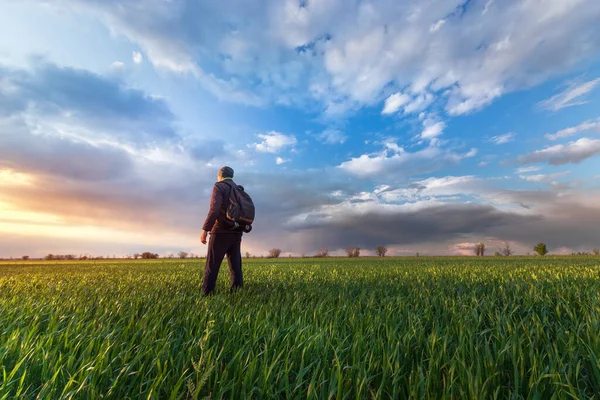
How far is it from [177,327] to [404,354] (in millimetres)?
2590

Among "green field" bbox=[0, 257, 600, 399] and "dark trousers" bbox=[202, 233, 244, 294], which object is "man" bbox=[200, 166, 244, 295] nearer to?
"dark trousers" bbox=[202, 233, 244, 294]

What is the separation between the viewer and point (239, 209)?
6.29 metres

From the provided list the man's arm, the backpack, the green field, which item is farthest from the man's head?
the green field

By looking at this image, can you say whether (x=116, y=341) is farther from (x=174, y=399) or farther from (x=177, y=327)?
(x=174, y=399)

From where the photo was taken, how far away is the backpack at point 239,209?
6223mm

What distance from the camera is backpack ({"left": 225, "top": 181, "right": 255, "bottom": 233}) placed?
622cm

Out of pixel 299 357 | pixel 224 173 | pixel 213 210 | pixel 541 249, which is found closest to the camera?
pixel 299 357

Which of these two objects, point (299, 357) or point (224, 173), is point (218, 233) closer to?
point (224, 173)

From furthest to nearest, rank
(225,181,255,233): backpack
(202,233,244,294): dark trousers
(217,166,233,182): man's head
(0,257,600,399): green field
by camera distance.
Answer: (217,166,233,182): man's head, (202,233,244,294): dark trousers, (225,181,255,233): backpack, (0,257,600,399): green field

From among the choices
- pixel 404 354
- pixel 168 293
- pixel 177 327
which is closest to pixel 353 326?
pixel 404 354

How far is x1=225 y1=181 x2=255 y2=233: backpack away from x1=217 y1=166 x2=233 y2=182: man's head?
0.87ft

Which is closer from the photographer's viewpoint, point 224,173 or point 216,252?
point 216,252

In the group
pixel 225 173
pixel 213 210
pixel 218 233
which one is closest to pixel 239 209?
pixel 213 210

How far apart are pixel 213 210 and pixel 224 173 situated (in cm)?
103
